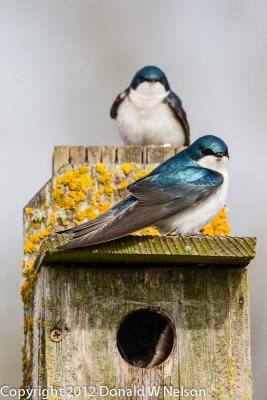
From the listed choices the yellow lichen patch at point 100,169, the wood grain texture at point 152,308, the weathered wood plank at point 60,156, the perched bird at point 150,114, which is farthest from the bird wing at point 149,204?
the perched bird at point 150,114

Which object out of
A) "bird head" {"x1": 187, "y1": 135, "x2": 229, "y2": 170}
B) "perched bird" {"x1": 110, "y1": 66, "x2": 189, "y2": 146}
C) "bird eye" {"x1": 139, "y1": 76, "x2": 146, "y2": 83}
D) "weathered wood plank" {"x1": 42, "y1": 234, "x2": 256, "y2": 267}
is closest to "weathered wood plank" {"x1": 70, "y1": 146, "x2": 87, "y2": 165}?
"bird head" {"x1": 187, "y1": 135, "x2": 229, "y2": 170}

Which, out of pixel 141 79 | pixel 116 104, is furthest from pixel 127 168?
pixel 141 79

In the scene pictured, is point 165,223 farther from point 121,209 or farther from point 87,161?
point 87,161

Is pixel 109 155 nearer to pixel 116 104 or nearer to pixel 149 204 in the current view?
pixel 149 204

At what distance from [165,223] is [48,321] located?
40 centimetres

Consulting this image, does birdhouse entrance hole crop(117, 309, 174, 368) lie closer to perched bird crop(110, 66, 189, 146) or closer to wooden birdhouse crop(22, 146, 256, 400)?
wooden birdhouse crop(22, 146, 256, 400)

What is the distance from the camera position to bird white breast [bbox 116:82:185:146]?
5531 mm

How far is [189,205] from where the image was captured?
2814 millimetres

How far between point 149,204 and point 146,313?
31cm

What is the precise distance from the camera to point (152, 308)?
2703mm

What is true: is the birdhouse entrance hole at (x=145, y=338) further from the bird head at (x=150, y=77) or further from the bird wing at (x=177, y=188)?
the bird head at (x=150, y=77)

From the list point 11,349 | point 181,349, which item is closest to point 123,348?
point 181,349

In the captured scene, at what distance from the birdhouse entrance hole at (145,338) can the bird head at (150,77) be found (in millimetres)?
3124

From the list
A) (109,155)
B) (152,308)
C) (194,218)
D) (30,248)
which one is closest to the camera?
(152,308)
